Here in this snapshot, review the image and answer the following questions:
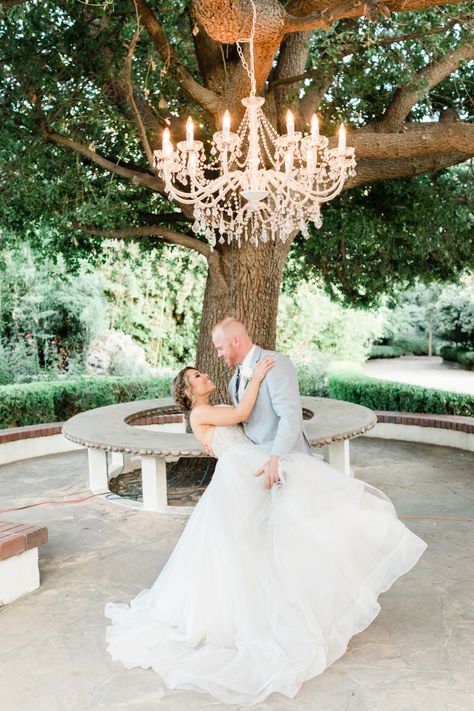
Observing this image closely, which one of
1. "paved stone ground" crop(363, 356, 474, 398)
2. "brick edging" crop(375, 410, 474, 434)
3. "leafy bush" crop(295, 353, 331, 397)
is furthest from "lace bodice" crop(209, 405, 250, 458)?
"paved stone ground" crop(363, 356, 474, 398)

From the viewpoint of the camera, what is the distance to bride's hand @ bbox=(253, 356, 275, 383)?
4051 mm

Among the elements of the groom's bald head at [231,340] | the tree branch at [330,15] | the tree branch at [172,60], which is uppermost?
the tree branch at [172,60]

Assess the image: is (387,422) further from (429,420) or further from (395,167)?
(395,167)

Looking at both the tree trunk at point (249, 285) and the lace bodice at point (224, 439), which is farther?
the tree trunk at point (249, 285)

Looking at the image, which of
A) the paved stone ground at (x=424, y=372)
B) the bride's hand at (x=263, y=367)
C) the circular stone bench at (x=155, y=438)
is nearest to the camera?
the bride's hand at (x=263, y=367)

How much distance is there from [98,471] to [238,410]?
11.7ft

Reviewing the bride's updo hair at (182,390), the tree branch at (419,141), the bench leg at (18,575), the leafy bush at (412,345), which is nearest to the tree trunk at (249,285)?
the tree branch at (419,141)

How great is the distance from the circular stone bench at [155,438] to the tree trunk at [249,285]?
1.11 m

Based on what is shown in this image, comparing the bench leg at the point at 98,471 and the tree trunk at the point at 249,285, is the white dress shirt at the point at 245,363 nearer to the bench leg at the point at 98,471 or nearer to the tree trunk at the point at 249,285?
the tree trunk at the point at 249,285

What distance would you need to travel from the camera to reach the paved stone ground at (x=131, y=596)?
321cm

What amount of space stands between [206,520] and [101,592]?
1204 mm

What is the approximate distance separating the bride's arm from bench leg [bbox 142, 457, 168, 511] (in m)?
2.30

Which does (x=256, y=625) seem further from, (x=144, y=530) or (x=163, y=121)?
(x=163, y=121)

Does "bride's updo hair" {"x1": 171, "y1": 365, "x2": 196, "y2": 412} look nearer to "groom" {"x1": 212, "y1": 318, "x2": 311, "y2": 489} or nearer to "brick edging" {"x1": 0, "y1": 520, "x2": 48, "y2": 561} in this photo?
"groom" {"x1": 212, "y1": 318, "x2": 311, "y2": 489}
